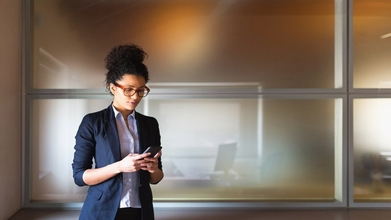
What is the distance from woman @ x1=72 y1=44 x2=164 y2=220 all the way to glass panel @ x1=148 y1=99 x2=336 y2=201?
1190 millimetres

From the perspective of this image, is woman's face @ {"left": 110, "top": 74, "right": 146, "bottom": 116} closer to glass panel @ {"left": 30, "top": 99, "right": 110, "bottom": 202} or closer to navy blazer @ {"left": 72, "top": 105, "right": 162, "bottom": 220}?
navy blazer @ {"left": 72, "top": 105, "right": 162, "bottom": 220}

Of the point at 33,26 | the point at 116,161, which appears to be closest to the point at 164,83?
the point at 33,26

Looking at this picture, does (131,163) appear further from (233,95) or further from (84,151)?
(233,95)

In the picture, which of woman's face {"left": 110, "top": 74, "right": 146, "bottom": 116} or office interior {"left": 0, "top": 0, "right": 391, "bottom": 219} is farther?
office interior {"left": 0, "top": 0, "right": 391, "bottom": 219}

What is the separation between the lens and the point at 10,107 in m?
2.94

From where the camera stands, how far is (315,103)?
3.30 meters

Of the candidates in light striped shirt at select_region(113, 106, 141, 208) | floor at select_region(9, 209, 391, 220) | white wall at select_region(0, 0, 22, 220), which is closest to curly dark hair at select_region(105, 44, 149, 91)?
light striped shirt at select_region(113, 106, 141, 208)

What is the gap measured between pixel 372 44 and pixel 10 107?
2.84 m

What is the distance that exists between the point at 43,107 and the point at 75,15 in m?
0.78

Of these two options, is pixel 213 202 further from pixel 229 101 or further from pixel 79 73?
pixel 79 73

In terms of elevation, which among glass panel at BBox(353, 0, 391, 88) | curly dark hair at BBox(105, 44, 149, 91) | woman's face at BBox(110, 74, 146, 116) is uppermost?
glass panel at BBox(353, 0, 391, 88)

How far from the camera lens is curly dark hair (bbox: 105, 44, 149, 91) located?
198 cm

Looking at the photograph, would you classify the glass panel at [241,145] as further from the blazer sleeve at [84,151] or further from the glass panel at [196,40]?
the blazer sleeve at [84,151]

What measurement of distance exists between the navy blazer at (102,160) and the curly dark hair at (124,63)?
213mm
